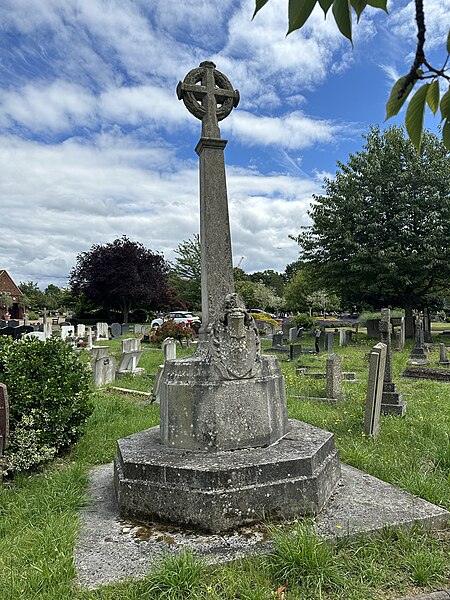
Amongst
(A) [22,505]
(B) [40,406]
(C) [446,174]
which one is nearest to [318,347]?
(C) [446,174]

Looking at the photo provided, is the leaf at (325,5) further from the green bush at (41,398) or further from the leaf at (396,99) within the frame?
the green bush at (41,398)

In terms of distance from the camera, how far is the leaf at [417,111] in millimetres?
1099

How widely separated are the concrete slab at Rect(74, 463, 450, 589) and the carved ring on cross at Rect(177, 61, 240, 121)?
13.9 ft

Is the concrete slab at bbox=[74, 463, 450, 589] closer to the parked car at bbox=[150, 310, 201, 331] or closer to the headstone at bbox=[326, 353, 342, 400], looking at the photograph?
the headstone at bbox=[326, 353, 342, 400]

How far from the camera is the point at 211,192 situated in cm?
506

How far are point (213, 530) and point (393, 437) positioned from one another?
136 inches

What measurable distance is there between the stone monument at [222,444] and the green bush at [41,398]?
1249mm

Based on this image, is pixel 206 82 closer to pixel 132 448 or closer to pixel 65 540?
pixel 132 448

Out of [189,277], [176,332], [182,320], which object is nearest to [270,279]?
[189,277]

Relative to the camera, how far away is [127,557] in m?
2.97

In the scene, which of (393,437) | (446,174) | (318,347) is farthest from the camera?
(446,174)

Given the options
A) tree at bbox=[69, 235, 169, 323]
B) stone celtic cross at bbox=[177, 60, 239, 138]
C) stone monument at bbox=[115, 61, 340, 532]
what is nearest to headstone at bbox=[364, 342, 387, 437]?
stone monument at bbox=[115, 61, 340, 532]

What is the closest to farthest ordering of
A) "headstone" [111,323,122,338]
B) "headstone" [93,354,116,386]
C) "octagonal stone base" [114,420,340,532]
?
"octagonal stone base" [114,420,340,532], "headstone" [93,354,116,386], "headstone" [111,323,122,338]

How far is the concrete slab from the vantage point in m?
2.89
